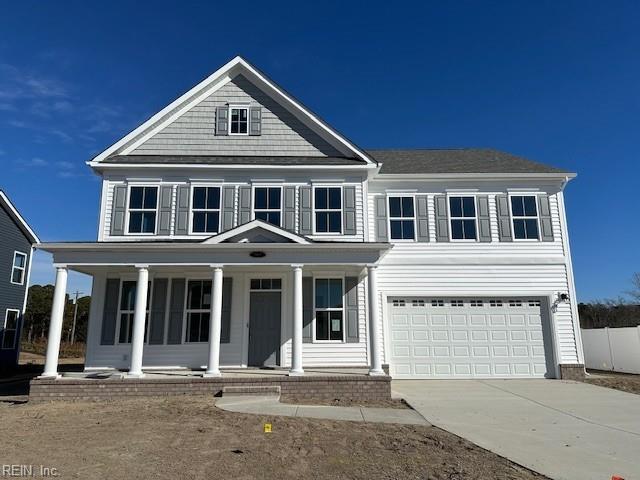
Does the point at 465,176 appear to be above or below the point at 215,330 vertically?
above

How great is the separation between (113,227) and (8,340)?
11.0 metres

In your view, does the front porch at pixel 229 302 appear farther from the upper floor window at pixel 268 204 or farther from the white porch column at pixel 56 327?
the upper floor window at pixel 268 204

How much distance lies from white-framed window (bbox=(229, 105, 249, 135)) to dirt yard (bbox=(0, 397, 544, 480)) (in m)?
8.68

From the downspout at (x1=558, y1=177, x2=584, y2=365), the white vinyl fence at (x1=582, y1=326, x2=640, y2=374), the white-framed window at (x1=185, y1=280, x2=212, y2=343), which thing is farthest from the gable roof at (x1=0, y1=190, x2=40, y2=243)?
the white vinyl fence at (x1=582, y1=326, x2=640, y2=374)

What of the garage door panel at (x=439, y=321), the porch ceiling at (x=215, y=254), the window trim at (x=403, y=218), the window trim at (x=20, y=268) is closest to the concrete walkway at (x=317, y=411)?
the porch ceiling at (x=215, y=254)

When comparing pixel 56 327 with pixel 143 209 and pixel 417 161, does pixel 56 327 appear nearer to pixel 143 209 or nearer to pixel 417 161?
pixel 143 209

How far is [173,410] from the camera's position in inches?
343

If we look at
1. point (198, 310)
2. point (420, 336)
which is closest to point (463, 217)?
point (420, 336)

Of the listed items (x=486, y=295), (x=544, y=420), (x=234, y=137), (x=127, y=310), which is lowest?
(x=544, y=420)

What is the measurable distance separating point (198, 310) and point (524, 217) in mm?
10544

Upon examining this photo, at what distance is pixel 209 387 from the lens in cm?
1039

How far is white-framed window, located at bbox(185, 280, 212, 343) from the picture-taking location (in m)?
12.5

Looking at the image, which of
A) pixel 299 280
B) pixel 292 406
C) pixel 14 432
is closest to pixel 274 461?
pixel 292 406

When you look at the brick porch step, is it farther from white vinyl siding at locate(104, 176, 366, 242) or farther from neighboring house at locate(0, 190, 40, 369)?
neighboring house at locate(0, 190, 40, 369)
